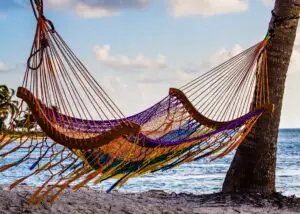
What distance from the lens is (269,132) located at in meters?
4.91

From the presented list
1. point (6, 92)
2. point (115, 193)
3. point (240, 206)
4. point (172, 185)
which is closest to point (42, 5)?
point (115, 193)

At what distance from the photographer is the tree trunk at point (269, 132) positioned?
4.79 metres

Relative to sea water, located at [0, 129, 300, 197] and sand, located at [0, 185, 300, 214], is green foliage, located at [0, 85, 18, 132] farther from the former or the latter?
sand, located at [0, 185, 300, 214]

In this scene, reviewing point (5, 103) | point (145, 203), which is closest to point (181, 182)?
point (145, 203)

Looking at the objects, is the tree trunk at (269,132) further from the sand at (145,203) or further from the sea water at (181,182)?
the sea water at (181,182)

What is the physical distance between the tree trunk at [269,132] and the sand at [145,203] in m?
0.12

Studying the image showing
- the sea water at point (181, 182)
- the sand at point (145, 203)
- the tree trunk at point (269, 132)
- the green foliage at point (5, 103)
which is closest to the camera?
the sand at point (145, 203)

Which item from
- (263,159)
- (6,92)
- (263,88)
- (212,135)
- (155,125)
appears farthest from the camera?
(6,92)

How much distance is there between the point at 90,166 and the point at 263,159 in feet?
6.62

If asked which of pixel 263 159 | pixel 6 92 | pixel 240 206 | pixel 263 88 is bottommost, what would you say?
pixel 240 206

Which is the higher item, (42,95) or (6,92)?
(6,92)

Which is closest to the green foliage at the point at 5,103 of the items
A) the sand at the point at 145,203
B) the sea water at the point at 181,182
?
the sea water at the point at 181,182

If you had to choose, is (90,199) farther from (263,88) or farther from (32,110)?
(263,88)

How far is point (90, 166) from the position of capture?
333 centimetres
